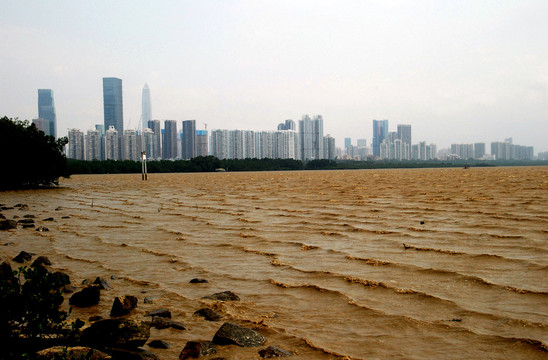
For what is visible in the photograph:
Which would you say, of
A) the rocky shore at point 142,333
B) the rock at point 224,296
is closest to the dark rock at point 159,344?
the rocky shore at point 142,333

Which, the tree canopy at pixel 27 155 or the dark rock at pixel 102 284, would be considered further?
the tree canopy at pixel 27 155

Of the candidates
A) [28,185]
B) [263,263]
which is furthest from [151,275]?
[28,185]

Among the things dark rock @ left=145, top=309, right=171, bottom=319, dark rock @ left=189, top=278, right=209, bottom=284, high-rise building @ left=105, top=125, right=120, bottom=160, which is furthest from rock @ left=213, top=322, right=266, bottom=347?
high-rise building @ left=105, top=125, right=120, bottom=160

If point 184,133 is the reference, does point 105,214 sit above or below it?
below

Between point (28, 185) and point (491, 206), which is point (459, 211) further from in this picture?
point (28, 185)

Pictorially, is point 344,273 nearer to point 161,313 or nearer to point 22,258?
point 161,313

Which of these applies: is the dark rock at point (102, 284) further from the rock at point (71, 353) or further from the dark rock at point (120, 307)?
the rock at point (71, 353)

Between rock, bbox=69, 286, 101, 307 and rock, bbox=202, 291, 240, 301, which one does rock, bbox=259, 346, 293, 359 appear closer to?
rock, bbox=202, 291, 240, 301

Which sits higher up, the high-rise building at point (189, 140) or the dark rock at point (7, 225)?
the high-rise building at point (189, 140)
